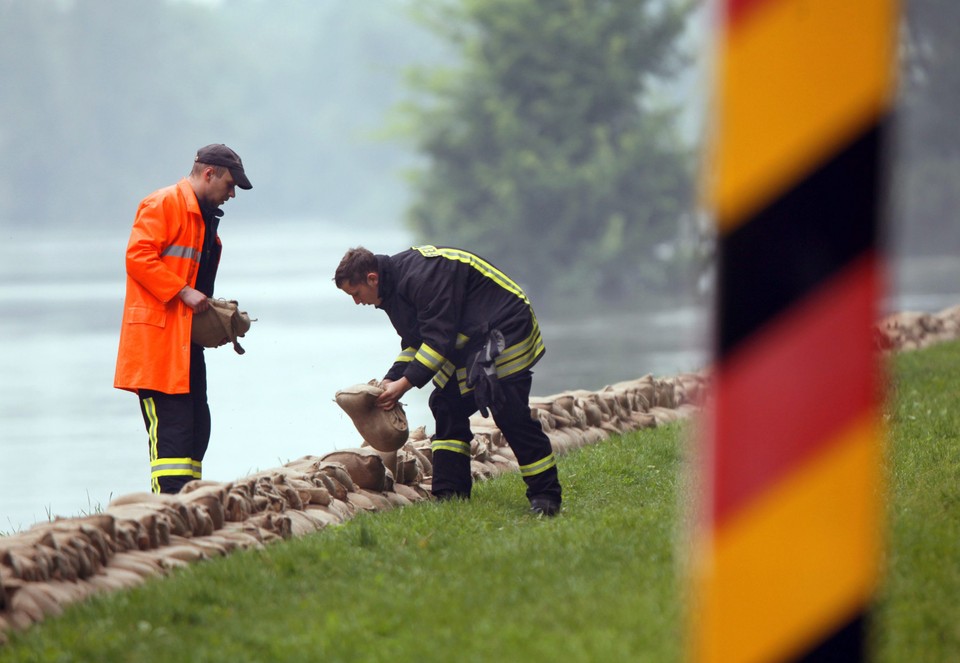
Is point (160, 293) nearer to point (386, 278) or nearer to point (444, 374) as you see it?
point (386, 278)

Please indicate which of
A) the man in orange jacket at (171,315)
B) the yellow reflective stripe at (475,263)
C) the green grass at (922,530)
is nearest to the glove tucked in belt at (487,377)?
the yellow reflective stripe at (475,263)

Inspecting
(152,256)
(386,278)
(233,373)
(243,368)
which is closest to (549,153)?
(243,368)

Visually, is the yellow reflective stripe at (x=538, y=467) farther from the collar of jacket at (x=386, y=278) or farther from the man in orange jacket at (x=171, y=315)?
the man in orange jacket at (x=171, y=315)

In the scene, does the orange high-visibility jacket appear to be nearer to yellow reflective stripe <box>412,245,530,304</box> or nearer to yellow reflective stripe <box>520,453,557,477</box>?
yellow reflective stripe <box>412,245,530,304</box>

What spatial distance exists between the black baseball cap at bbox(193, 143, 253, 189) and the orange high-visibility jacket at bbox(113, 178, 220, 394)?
0.17 m

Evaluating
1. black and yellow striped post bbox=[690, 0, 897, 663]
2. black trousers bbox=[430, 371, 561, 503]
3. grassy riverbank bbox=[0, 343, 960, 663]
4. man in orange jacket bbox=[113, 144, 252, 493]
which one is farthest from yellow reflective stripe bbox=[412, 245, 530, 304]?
black and yellow striped post bbox=[690, 0, 897, 663]

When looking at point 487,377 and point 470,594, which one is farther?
point 487,377

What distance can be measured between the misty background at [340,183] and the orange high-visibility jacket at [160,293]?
2.89 m

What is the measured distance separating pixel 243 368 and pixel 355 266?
840 inches

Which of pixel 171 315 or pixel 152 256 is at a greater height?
pixel 152 256

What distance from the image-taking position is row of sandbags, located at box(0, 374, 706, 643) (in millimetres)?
4922

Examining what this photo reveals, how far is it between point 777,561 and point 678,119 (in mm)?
46626

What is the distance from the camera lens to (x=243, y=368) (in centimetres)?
2752

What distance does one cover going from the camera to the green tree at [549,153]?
142 feet
